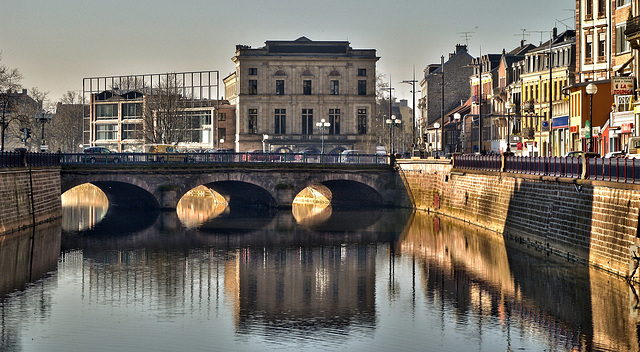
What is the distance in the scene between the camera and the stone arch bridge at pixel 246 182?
8862cm

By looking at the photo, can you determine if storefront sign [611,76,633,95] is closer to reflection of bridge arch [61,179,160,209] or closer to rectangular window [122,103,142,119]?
reflection of bridge arch [61,179,160,209]

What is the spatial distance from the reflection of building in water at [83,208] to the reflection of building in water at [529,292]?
2852cm

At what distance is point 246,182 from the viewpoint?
9444 centimetres

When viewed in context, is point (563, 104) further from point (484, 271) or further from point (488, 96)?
point (484, 271)

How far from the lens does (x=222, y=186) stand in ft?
335

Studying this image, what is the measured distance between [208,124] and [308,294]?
350 feet

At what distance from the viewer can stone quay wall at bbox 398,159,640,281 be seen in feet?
153

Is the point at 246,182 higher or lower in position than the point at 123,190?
higher

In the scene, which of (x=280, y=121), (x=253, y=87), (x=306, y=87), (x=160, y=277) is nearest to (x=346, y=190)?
(x=280, y=121)

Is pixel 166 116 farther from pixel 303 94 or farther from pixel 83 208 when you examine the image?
pixel 83 208

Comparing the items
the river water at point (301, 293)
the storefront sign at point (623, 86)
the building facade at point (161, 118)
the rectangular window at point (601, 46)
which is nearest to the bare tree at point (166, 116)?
the building facade at point (161, 118)

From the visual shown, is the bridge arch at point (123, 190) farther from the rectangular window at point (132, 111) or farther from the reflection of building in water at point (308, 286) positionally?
the rectangular window at point (132, 111)

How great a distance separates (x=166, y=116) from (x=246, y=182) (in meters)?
50.0

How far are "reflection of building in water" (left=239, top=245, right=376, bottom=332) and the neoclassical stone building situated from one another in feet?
247
